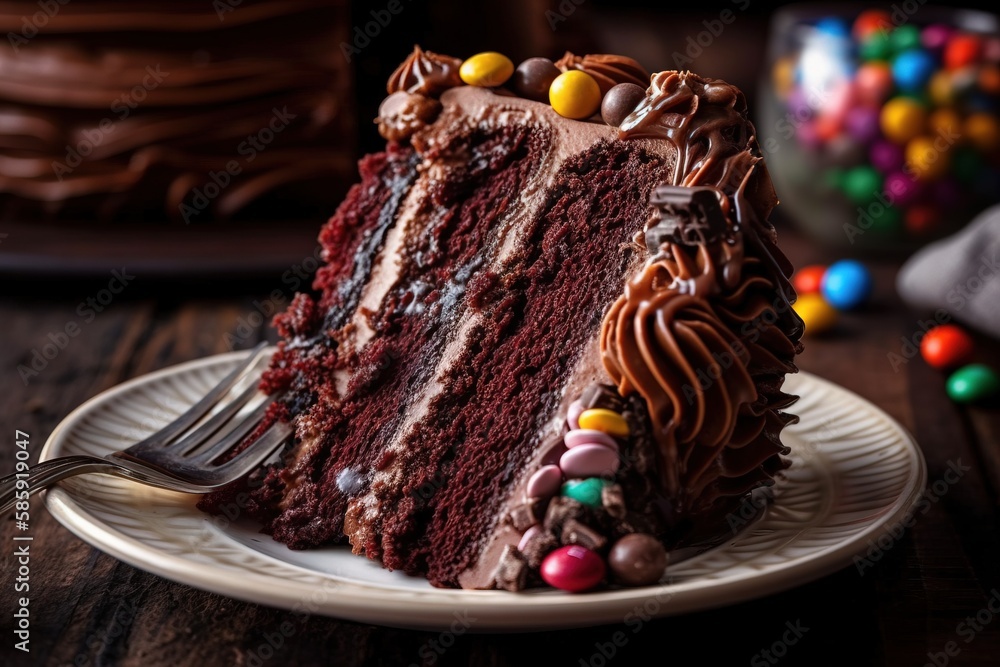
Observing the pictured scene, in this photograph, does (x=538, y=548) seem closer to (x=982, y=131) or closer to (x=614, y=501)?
(x=614, y=501)

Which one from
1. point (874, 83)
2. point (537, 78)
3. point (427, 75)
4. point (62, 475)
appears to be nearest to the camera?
point (62, 475)

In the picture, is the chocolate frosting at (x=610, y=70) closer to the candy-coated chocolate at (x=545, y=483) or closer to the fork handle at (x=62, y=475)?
the candy-coated chocolate at (x=545, y=483)

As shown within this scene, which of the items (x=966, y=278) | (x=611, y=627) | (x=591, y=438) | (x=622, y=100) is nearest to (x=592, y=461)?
(x=591, y=438)

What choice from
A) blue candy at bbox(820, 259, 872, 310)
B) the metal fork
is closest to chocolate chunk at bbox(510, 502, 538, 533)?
the metal fork

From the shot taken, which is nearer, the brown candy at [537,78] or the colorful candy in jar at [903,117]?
the brown candy at [537,78]

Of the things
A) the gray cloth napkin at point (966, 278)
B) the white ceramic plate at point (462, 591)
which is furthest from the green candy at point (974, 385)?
the white ceramic plate at point (462, 591)

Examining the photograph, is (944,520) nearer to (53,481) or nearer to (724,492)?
(724,492)
